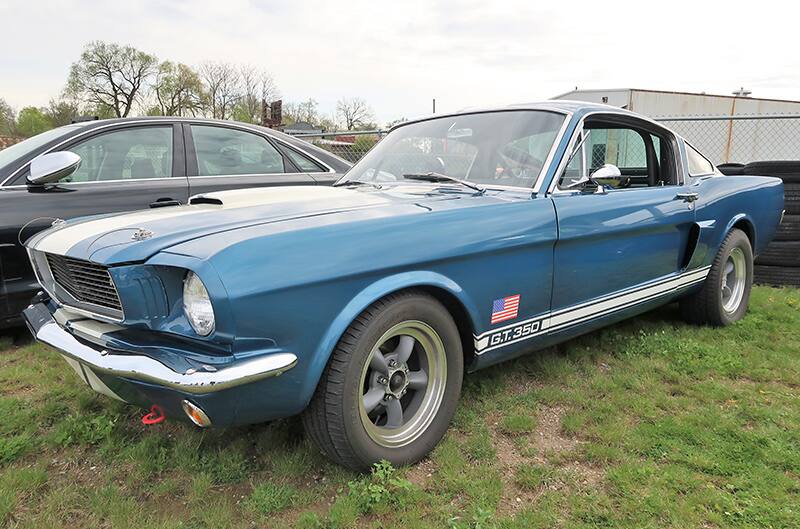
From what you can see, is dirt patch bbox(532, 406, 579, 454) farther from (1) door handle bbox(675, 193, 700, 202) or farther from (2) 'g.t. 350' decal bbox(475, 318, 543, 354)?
(1) door handle bbox(675, 193, 700, 202)

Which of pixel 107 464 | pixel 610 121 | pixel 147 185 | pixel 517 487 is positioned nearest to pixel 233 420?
pixel 107 464

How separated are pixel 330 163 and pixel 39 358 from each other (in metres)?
2.62

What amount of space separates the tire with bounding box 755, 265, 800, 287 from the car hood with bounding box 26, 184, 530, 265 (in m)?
4.15

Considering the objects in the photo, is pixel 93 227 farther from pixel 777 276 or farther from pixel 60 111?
pixel 60 111

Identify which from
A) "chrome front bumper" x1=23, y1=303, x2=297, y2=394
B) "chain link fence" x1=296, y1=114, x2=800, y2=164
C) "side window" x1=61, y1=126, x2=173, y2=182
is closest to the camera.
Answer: "chrome front bumper" x1=23, y1=303, x2=297, y2=394

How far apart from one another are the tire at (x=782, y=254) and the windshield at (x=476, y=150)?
3.72 m

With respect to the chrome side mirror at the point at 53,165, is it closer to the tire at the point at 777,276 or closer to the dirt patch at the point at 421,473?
the dirt patch at the point at 421,473

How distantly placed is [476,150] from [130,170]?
2.56 meters

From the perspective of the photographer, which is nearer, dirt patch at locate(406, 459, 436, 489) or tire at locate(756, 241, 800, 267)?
dirt patch at locate(406, 459, 436, 489)

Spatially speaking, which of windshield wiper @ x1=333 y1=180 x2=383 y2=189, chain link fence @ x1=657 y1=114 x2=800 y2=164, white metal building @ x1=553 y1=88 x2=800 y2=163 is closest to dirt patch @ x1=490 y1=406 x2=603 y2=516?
windshield wiper @ x1=333 y1=180 x2=383 y2=189

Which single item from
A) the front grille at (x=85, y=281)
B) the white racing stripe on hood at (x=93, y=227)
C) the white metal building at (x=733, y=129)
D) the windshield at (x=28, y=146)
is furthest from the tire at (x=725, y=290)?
the white metal building at (x=733, y=129)

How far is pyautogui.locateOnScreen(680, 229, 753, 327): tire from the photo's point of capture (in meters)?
3.97

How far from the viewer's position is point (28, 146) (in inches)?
151

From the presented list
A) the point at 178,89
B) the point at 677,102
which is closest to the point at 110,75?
the point at 178,89
